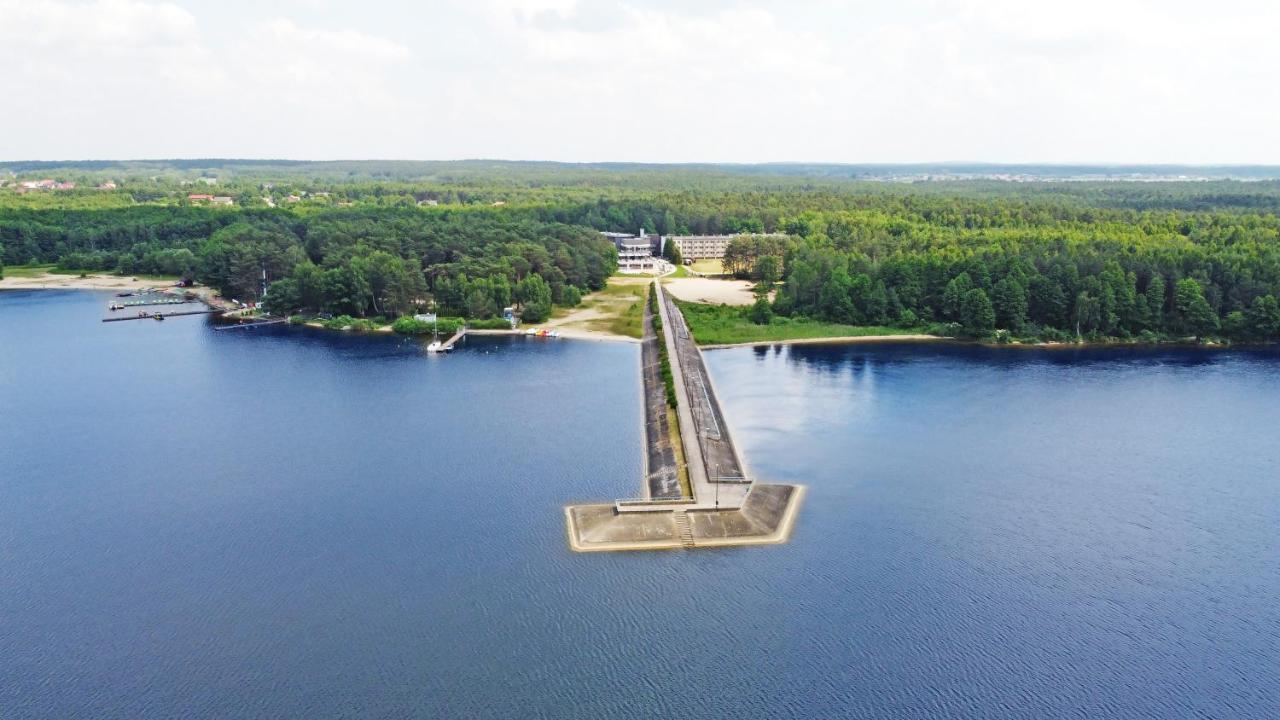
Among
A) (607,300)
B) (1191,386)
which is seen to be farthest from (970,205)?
(1191,386)

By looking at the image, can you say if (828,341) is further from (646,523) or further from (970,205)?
(970,205)

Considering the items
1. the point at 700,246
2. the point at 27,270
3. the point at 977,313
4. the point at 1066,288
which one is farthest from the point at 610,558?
the point at 27,270

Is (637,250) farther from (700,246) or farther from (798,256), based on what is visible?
(798,256)

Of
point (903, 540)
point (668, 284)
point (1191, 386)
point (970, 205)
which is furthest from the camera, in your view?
point (970, 205)

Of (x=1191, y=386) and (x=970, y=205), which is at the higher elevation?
(x=970, y=205)

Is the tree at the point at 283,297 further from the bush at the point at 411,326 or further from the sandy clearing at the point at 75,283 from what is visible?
the sandy clearing at the point at 75,283

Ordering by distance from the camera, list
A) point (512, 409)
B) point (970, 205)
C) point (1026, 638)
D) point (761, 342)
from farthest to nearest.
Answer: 1. point (970, 205)
2. point (761, 342)
3. point (512, 409)
4. point (1026, 638)

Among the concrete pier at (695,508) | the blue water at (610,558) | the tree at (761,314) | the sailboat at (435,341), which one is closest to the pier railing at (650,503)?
the concrete pier at (695,508)
